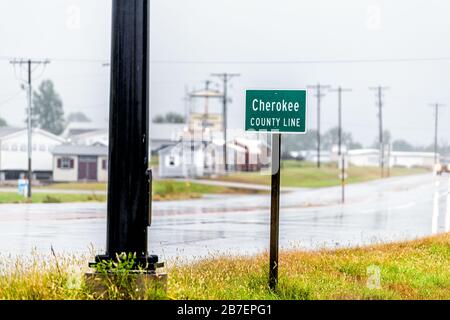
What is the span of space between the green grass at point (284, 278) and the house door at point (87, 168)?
6874 centimetres

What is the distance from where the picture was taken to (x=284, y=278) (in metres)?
12.4

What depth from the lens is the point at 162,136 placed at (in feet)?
348

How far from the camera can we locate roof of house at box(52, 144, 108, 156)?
84.1m

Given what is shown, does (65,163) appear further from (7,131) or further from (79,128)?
(79,128)

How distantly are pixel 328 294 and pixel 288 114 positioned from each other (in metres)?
2.25

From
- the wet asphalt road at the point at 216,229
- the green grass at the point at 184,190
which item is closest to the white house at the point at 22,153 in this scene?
the green grass at the point at 184,190

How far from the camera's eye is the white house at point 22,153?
84.1 metres

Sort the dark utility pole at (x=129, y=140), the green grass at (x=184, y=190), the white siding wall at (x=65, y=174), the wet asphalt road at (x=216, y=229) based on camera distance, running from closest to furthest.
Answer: the dark utility pole at (x=129, y=140) < the wet asphalt road at (x=216, y=229) < the green grass at (x=184, y=190) < the white siding wall at (x=65, y=174)

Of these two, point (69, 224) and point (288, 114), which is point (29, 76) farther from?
point (288, 114)

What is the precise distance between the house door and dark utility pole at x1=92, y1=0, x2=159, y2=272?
7462cm

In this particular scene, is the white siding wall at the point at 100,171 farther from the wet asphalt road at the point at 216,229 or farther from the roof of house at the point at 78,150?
the wet asphalt road at the point at 216,229

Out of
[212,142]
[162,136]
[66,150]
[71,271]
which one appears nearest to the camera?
[71,271]

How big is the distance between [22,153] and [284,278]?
7584cm

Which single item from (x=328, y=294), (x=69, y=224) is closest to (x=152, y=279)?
(x=328, y=294)
